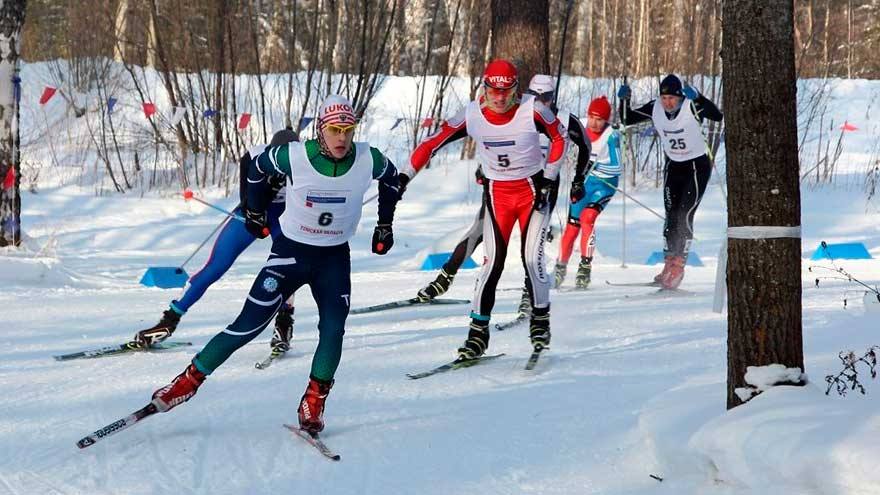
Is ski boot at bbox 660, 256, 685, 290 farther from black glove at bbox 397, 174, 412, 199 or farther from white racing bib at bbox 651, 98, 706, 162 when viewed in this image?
black glove at bbox 397, 174, 412, 199

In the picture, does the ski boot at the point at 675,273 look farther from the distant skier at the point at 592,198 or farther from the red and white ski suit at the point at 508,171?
the red and white ski suit at the point at 508,171

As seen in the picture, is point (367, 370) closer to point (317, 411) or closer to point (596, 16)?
point (317, 411)

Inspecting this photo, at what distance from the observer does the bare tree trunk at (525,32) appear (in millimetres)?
13258

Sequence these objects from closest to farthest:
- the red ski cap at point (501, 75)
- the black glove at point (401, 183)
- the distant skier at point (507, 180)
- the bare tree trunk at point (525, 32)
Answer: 1. the black glove at point (401, 183)
2. the red ski cap at point (501, 75)
3. the distant skier at point (507, 180)
4. the bare tree trunk at point (525, 32)

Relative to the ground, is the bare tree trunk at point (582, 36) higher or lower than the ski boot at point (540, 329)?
higher

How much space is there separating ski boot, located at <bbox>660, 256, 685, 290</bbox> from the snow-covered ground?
0.92 ft

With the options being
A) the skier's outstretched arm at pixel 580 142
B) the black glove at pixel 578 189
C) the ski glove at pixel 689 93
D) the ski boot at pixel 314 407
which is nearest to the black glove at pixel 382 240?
the ski boot at pixel 314 407

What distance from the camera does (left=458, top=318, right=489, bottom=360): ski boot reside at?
23.5ft

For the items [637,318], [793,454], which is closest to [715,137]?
[637,318]

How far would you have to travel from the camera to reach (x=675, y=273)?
34.9 feet

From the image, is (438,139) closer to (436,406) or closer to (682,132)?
(436,406)

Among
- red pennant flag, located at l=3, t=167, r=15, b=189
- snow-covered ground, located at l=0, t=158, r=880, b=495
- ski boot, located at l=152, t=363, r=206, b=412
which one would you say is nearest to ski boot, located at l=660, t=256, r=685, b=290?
snow-covered ground, located at l=0, t=158, r=880, b=495

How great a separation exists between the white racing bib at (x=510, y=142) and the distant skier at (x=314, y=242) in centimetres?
163

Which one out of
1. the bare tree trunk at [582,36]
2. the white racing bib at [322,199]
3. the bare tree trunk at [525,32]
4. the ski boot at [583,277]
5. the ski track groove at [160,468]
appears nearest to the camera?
the ski track groove at [160,468]
